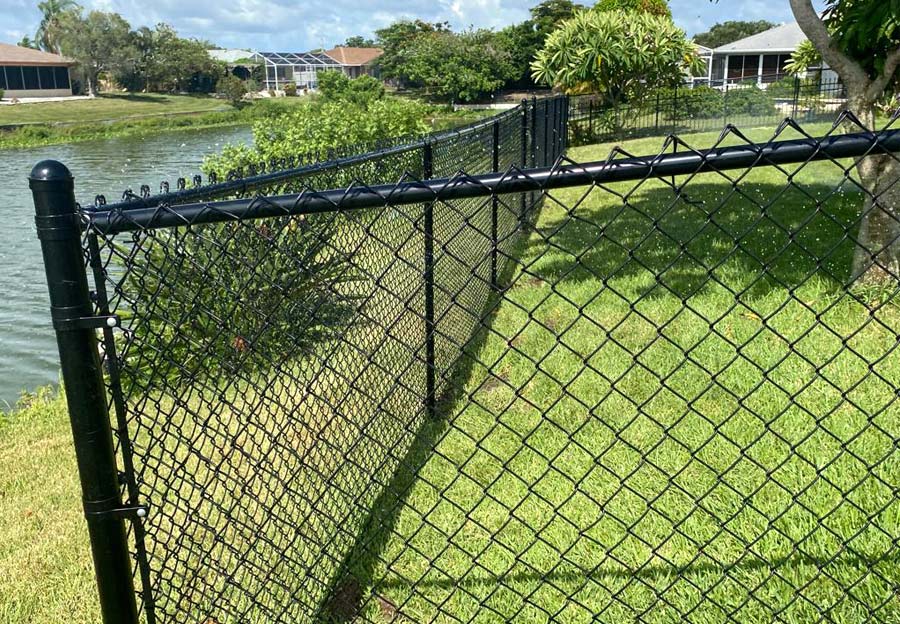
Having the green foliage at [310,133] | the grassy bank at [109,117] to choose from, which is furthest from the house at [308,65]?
the green foliage at [310,133]

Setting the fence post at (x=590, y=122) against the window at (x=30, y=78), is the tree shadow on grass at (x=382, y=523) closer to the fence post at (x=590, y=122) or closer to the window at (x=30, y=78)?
the fence post at (x=590, y=122)

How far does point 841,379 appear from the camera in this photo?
422 centimetres

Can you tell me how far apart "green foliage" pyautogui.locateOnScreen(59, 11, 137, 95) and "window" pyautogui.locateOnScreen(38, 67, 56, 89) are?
3.16 meters

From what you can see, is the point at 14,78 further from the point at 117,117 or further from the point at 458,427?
the point at 458,427

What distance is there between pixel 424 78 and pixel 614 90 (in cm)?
3355

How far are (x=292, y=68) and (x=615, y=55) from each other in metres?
69.9

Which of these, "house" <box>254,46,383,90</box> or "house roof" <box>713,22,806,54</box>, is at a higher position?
"house" <box>254,46,383,90</box>

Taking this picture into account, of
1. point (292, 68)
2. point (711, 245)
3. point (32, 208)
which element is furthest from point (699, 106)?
point (292, 68)

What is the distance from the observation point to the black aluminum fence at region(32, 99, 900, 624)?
187cm

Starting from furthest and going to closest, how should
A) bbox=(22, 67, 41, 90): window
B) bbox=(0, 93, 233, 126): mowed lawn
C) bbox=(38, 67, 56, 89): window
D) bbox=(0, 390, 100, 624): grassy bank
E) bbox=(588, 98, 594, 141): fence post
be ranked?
1. bbox=(38, 67, 56, 89): window
2. bbox=(22, 67, 41, 90): window
3. bbox=(0, 93, 233, 126): mowed lawn
4. bbox=(588, 98, 594, 141): fence post
5. bbox=(0, 390, 100, 624): grassy bank

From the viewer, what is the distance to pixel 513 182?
1.79 meters

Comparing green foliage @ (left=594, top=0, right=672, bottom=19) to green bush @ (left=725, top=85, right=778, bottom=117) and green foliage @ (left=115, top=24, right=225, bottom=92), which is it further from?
green foliage @ (left=115, top=24, right=225, bottom=92)

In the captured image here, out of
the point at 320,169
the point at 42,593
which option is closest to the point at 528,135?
the point at 320,169

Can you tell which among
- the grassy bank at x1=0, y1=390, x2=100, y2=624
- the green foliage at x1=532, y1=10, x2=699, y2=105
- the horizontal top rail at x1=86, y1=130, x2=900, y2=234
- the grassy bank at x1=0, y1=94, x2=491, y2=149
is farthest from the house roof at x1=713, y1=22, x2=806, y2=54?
the horizontal top rail at x1=86, y1=130, x2=900, y2=234
